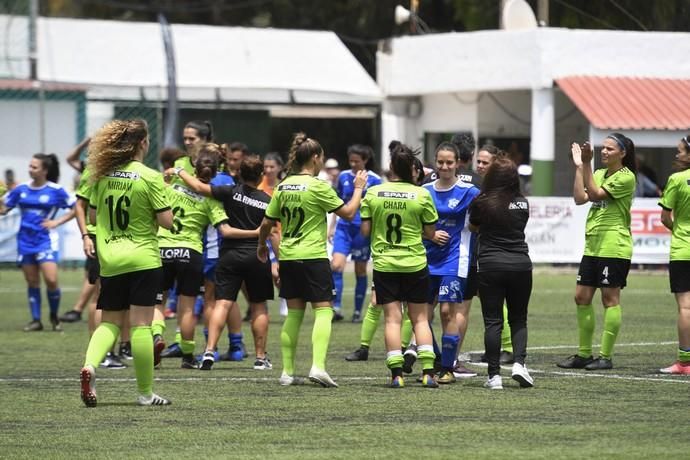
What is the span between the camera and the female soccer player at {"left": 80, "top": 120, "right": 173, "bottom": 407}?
34.1 feet

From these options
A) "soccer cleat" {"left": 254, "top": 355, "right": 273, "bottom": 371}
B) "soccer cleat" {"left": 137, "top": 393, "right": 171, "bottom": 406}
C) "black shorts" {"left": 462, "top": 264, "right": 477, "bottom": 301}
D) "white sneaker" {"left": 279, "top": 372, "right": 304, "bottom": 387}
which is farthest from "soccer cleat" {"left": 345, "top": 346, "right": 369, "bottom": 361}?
"soccer cleat" {"left": 137, "top": 393, "right": 171, "bottom": 406}

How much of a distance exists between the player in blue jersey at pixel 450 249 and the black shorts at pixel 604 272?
1331mm

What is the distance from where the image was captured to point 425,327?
11617 millimetres

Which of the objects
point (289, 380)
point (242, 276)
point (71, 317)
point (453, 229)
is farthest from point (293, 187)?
point (71, 317)

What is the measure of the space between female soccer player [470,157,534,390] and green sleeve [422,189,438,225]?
304mm

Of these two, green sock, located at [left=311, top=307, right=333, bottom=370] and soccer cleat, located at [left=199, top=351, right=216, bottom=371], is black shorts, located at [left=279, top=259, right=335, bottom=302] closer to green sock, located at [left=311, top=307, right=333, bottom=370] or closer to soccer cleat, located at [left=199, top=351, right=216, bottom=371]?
green sock, located at [left=311, top=307, right=333, bottom=370]

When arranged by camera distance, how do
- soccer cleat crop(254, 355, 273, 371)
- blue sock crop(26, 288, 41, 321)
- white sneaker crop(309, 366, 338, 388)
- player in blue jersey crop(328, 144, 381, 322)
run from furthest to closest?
blue sock crop(26, 288, 41, 321) → player in blue jersey crop(328, 144, 381, 322) → soccer cleat crop(254, 355, 273, 371) → white sneaker crop(309, 366, 338, 388)

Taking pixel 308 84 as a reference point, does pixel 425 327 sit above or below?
below

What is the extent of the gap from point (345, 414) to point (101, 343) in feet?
6.09

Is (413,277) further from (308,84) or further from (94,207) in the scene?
(308,84)

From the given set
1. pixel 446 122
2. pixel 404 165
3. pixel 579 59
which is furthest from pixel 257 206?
pixel 446 122

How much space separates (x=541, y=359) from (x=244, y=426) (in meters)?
4.98

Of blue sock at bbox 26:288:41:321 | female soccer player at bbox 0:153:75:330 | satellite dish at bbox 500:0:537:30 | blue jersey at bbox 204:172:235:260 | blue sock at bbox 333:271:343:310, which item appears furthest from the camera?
satellite dish at bbox 500:0:537:30

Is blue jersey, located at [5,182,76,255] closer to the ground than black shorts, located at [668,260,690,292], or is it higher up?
higher up
